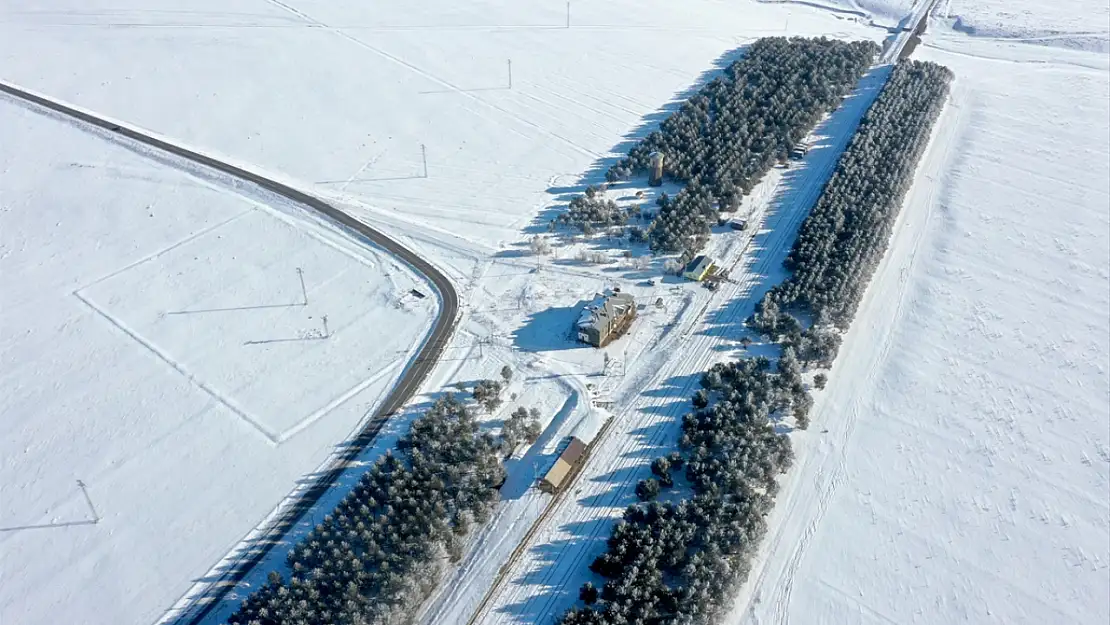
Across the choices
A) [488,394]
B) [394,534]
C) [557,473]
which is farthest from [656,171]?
[394,534]

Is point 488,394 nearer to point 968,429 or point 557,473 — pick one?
point 557,473

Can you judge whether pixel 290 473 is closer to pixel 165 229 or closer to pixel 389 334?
pixel 389 334

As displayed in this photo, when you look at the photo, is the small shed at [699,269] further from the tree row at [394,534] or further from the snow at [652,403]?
the tree row at [394,534]

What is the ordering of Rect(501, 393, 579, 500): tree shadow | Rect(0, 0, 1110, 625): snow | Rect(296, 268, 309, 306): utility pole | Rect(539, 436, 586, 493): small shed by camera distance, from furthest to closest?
Rect(296, 268, 309, 306): utility pole
Rect(501, 393, 579, 500): tree shadow
Rect(539, 436, 586, 493): small shed
Rect(0, 0, 1110, 625): snow

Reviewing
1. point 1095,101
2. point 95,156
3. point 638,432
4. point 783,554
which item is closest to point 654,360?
point 638,432

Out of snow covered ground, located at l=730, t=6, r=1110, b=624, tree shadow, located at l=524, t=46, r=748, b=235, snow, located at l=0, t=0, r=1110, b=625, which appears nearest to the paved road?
snow, located at l=0, t=0, r=1110, b=625

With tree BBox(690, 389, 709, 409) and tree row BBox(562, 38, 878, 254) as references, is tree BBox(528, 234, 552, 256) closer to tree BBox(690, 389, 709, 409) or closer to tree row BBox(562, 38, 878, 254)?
tree row BBox(562, 38, 878, 254)

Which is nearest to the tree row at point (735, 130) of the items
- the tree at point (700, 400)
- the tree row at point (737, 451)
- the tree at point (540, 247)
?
the tree at point (540, 247)
